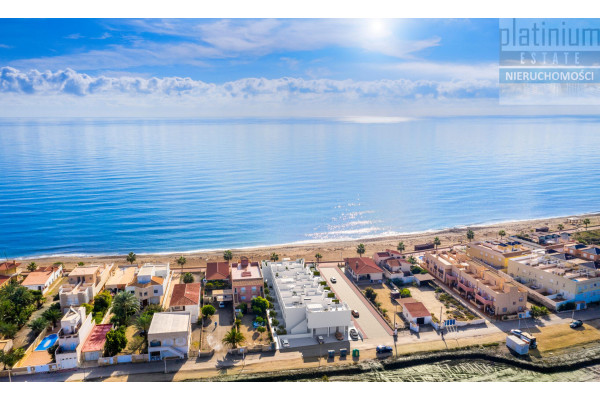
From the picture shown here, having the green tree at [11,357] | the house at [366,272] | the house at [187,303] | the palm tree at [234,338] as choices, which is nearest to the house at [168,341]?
the palm tree at [234,338]

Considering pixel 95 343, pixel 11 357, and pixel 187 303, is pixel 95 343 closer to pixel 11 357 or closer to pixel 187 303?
pixel 11 357

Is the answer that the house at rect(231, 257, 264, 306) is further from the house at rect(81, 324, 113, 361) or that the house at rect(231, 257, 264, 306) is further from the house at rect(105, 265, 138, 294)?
the house at rect(105, 265, 138, 294)

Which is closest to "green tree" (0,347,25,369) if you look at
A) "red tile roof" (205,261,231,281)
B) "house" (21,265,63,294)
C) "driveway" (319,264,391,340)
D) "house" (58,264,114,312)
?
"house" (58,264,114,312)

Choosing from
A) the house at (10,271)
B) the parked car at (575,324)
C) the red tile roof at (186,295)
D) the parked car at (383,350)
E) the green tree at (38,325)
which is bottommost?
the parked car at (575,324)

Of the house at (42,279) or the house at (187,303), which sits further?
the house at (42,279)

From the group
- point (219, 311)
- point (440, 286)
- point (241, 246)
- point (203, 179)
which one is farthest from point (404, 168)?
point (219, 311)

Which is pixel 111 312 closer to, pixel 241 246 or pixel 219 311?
pixel 219 311

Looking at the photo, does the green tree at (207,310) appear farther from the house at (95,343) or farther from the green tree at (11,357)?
the green tree at (11,357)
